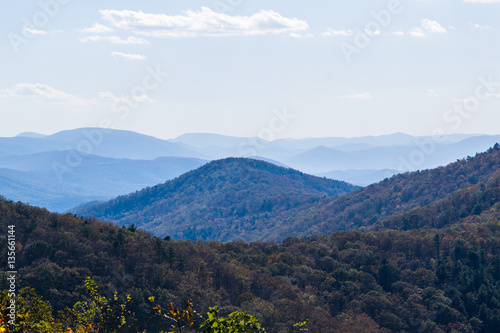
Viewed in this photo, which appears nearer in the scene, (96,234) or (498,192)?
(96,234)

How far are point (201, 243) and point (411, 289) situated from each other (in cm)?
3310

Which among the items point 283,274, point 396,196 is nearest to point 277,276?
point 283,274

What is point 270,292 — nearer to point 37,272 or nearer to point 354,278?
point 354,278

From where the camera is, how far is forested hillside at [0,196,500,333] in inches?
2269

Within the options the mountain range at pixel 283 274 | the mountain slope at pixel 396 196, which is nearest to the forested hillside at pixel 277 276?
the mountain range at pixel 283 274

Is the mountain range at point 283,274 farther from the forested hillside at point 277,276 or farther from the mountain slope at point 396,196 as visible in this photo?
the mountain slope at point 396,196

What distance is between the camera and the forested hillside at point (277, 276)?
57.6 metres

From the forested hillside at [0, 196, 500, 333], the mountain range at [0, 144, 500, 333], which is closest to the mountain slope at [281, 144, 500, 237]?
the mountain range at [0, 144, 500, 333]

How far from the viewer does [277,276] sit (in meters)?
71.1

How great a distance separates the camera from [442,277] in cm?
7656

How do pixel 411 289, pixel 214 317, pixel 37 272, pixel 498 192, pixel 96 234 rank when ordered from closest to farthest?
1. pixel 214 317
2. pixel 37 272
3. pixel 96 234
4. pixel 411 289
5. pixel 498 192

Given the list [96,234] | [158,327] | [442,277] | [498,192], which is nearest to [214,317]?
[158,327]

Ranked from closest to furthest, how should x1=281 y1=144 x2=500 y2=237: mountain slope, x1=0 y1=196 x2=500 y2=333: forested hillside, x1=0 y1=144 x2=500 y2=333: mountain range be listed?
x1=0 y1=144 x2=500 y2=333: mountain range, x1=0 y1=196 x2=500 y2=333: forested hillside, x1=281 y1=144 x2=500 y2=237: mountain slope

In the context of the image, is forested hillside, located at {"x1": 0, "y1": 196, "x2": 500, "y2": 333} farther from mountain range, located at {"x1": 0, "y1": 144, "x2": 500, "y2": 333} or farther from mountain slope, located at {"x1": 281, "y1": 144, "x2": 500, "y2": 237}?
mountain slope, located at {"x1": 281, "y1": 144, "x2": 500, "y2": 237}
